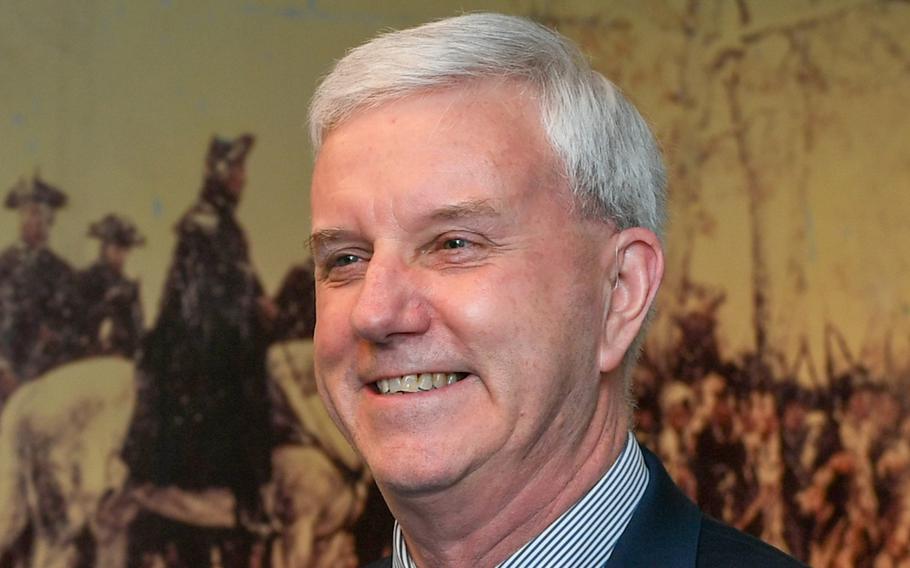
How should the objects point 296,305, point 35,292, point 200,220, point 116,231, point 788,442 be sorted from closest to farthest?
point 35,292, point 116,231, point 200,220, point 296,305, point 788,442

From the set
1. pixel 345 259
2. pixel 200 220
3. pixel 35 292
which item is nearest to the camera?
pixel 345 259

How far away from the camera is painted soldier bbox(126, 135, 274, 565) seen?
4523 mm

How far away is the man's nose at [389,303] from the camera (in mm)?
2594

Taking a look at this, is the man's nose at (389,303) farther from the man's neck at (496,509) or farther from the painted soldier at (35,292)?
the painted soldier at (35,292)

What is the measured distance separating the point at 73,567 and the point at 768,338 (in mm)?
2706

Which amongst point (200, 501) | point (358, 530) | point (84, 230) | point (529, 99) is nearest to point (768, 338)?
point (358, 530)

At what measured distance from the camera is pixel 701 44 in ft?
18.2

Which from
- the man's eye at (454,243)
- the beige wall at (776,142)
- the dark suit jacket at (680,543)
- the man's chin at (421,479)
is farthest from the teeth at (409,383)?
the beige wall at (776,142)

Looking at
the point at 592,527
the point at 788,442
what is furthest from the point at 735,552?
the point at 788,442

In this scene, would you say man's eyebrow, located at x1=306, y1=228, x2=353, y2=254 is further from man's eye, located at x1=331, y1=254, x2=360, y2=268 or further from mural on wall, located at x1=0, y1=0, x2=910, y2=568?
mural on wall, located at x1=0, y1=0, x2=910, y2=568

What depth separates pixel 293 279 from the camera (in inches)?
189

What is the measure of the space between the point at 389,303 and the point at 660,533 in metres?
0.68

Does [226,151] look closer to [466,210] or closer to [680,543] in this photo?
[466,210]

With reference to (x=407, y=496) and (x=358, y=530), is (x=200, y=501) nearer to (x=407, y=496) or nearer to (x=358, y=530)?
(x=358, y=530)
